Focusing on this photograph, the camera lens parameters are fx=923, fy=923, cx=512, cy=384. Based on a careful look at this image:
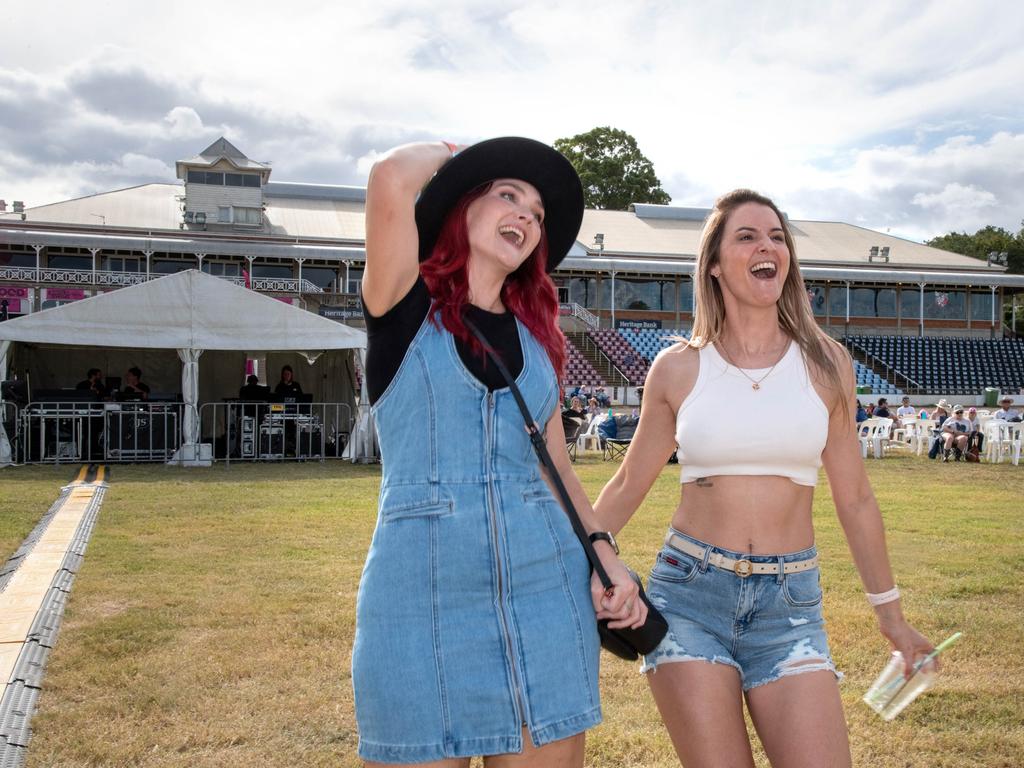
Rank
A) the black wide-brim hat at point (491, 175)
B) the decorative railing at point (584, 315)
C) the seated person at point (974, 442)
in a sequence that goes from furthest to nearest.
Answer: the decorative railing at point (584, 315), the seated person at point (974, 442), the black wide-brim hat at point (491, 175)

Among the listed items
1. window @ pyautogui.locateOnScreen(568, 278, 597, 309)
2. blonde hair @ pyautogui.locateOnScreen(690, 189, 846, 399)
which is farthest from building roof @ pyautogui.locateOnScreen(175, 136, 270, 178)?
blonde hair @ pyautogui.locateOnScreen(690, 189, 846, 399)

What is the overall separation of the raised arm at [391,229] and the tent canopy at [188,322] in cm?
1310

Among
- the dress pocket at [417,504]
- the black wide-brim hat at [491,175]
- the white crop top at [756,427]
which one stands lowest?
the dress pocket at [417,504]

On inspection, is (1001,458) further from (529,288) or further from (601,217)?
(601,217)

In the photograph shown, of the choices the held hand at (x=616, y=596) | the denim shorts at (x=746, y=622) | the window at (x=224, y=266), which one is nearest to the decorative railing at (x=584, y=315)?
the window at (x=224, y=266)

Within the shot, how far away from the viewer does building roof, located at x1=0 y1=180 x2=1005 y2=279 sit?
136ft

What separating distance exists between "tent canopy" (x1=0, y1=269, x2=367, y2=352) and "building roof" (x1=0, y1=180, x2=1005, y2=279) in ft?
88.5

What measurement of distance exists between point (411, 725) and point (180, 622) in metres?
3.91

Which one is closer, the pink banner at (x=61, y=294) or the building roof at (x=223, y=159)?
the pink banner at (x=61, y=294)

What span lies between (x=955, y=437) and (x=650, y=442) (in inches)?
691

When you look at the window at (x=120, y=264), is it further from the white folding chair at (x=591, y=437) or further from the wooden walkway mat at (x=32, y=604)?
the wooden walkway mat at (x=32, y=604)

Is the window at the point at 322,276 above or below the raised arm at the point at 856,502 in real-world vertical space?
above

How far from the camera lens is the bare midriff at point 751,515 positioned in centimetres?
241

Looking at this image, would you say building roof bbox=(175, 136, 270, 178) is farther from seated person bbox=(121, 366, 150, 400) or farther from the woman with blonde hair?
the woman with blonde hair
